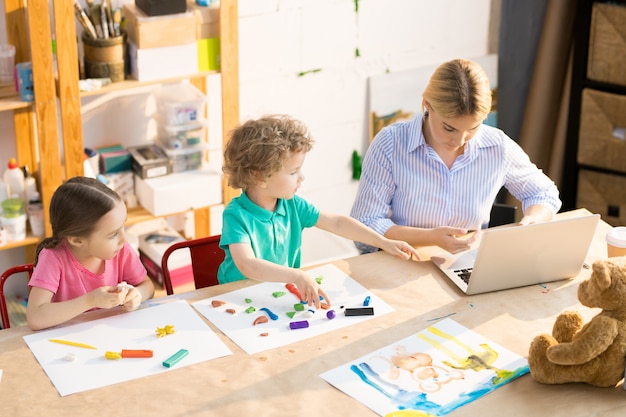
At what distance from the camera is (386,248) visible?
2365 millimetres

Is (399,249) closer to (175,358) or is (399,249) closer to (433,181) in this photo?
(433,181)

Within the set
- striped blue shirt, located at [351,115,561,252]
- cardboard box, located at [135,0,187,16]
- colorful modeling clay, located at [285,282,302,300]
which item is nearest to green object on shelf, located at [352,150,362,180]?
cardboard box, located at [135,0,187,16]

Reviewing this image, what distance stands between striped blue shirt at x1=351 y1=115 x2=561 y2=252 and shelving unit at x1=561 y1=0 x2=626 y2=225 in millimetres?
1235

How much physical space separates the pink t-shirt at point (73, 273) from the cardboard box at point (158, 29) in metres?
1.02

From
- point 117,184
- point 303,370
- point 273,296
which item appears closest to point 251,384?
point 303,370

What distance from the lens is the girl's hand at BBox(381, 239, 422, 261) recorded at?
2354 mm

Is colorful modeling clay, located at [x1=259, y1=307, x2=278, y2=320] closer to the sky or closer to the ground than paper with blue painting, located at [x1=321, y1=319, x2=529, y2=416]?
closer to the sky

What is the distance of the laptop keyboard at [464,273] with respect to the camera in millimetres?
2268

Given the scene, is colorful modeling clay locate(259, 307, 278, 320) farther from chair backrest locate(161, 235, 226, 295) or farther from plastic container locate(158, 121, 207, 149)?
plastic container locate(158, 121, 207, 149)

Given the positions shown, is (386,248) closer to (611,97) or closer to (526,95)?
(611,97)

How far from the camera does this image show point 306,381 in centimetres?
185

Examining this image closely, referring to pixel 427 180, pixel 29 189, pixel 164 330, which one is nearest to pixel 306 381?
pixel 164 330

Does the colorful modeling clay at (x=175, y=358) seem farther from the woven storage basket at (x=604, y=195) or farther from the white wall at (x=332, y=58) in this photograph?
the woven storage basket at (x=604, y=195)

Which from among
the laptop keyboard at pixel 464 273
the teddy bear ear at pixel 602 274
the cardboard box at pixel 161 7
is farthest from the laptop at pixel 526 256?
the cardboard box at pixel 161 7
